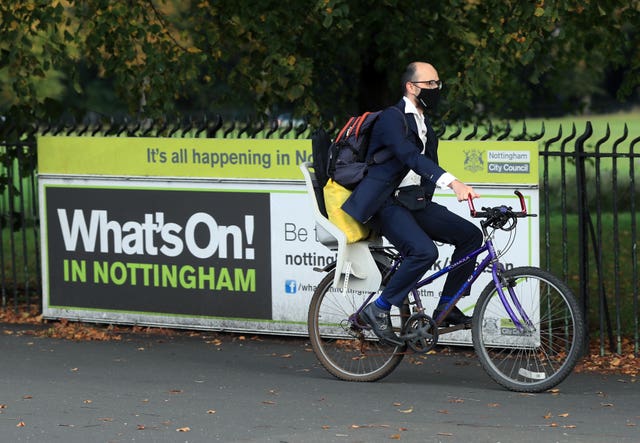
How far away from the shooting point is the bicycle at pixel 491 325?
7.11 meters

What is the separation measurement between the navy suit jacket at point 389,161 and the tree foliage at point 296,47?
2.60 meters

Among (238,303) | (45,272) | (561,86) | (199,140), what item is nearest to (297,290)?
(238,303)

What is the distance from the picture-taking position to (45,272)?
33.2ft

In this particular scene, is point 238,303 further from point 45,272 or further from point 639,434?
point 639,434

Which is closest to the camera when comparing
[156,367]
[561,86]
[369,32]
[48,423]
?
[48,423]

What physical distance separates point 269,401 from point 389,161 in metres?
1.52

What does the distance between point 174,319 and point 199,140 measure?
138 centimetres

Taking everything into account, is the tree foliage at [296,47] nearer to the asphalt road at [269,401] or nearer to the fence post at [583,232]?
the fence post at [583,232]

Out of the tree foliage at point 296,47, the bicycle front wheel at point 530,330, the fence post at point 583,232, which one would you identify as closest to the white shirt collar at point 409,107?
the bicycle front wheel at point 530,330

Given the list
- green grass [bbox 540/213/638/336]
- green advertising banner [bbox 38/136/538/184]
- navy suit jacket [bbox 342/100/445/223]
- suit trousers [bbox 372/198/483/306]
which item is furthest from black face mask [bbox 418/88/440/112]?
green grass [bbox 540/213/638/336]

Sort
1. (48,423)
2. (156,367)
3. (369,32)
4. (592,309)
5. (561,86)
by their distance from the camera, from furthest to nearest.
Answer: (561,86)
(369,32)
(592,309)
(156,367)
(48,423)

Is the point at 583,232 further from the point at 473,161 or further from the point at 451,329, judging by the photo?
the point at 451,329

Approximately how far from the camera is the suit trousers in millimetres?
7238

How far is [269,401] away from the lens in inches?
279
